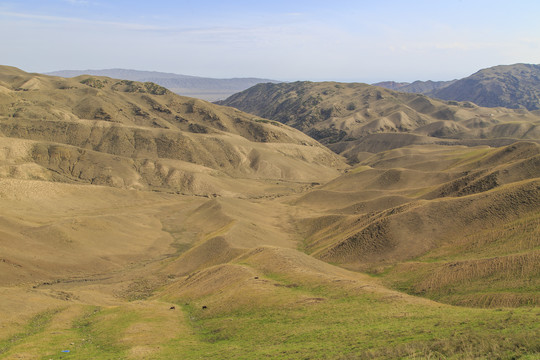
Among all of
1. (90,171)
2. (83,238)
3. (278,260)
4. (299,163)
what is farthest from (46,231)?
(299,163)

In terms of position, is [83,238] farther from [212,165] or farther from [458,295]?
[212,165]

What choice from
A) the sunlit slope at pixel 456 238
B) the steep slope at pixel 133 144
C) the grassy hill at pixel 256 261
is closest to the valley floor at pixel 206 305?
the grassy hill at pixel 256 261

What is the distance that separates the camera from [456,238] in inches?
1999

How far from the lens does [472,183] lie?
2699 inches

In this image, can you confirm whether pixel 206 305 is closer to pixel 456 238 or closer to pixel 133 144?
pixel 456 238

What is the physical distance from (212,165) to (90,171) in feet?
140

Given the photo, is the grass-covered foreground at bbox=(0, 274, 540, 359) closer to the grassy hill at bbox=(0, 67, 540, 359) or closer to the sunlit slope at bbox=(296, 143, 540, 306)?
the grassy hill at bbox=(0, 67, 540, 359)

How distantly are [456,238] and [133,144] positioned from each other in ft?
397

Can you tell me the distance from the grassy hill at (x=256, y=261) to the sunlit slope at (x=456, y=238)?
8.5 inches

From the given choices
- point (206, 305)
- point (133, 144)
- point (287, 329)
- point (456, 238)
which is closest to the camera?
point (287, 329)

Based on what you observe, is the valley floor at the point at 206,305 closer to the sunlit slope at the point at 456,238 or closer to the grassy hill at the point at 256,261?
the grassy hill at the point at 256,261

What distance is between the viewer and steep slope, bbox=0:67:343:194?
122188 mm

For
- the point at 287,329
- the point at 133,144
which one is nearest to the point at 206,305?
the point at 287,329

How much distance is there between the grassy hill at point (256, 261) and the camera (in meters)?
25.8
